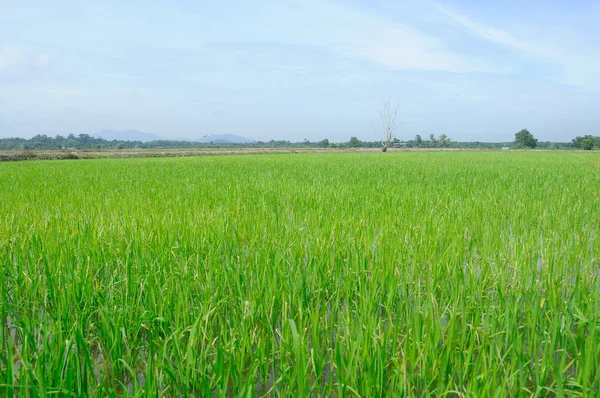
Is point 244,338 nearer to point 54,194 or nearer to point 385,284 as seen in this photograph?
point 385,284

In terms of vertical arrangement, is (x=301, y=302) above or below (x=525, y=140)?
below

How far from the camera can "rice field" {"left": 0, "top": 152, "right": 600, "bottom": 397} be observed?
1365mm

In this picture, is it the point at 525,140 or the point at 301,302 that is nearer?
the point at 301,302

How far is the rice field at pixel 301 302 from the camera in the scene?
137 cm

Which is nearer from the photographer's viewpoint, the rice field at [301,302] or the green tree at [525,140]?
the rice field at [301,302]

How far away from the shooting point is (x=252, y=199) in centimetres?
571

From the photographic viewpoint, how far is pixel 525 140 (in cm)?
8412

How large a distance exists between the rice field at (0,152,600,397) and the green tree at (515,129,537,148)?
299 feet

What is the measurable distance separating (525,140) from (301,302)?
96.3 m

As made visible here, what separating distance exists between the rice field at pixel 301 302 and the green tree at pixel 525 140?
9105 cm

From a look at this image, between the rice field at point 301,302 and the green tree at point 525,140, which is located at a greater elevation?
the green tree at point 525,140

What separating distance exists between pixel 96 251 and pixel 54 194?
4255mm

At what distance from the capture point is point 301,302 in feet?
6.16

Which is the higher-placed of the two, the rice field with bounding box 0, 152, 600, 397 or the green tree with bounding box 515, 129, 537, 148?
the green tree with bounding box 515, 129, 537, 148
